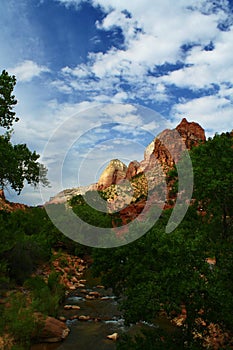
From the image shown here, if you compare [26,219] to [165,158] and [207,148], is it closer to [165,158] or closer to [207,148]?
[207,148]

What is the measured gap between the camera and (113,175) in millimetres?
106375

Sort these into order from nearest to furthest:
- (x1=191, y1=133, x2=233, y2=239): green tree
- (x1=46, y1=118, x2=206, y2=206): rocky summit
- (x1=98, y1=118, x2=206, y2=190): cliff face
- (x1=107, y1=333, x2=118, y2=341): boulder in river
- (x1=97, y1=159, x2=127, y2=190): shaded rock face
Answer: (x1=191, y1=133, x2=233, y2=239): green tree
(x1=107, y1=333, x2=118, y2=341): boulder in river
(x1=98, y1=118, x2=206, y2=190): cliff face
(x1=46, y1=118, x2=206, y2=206): rocky summit
(x1=97, y1=159, x2=127, y2=190): shaded rock face

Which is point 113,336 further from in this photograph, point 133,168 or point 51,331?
point 133,168

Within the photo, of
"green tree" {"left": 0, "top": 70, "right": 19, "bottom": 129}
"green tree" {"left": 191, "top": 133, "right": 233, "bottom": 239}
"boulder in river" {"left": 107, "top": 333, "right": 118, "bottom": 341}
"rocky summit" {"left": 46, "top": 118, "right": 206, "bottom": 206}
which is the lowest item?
"boulder in river" {"left": 107, "top": 333, "right": 118, "bottom": 341}

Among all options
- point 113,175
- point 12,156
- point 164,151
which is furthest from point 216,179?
point 113,175

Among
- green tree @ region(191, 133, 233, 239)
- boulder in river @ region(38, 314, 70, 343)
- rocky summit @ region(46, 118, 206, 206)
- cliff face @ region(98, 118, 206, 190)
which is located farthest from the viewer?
rocky summit @ region(46, 118, 206, 206)

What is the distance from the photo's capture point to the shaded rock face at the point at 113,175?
103 m

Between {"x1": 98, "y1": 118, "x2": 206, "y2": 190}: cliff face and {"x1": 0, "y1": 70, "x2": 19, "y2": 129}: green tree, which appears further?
{"x1": 98, "y1": 118, "x2": 206, "y2": 190}: cliff face

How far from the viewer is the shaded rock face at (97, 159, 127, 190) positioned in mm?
103312

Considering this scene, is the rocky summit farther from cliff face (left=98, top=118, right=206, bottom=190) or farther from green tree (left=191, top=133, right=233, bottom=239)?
green tree (left=191, top=133, right=233, bottom=239)

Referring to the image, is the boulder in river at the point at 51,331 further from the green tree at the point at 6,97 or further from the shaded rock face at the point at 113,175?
the shaded rock face at the point at 113,175

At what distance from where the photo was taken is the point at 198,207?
1466 cm

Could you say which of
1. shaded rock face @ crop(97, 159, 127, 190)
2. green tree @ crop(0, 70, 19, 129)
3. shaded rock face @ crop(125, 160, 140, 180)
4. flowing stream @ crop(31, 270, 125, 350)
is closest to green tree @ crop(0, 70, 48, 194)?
green tree @ crop(0, 70, 19, 129)

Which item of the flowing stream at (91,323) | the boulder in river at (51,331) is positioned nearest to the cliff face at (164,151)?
the flowing stream at (91,323)
